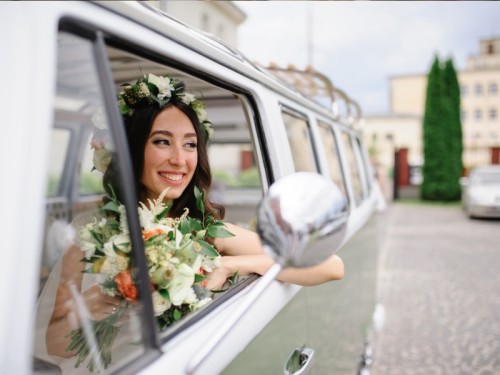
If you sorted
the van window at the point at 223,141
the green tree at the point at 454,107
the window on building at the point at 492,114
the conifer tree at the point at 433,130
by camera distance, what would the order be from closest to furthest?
the van window at the point at 223,141
the conifer tree at the point at 433,130
the green tree at the point at 454,107
the window on building at the point at 492,114

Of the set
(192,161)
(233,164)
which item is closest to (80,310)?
(192,161)

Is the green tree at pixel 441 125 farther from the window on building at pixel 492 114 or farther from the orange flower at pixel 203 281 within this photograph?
the window on building at pixel 492 114

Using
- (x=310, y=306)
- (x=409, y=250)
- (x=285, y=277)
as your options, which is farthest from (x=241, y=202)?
(x=409, y=250)

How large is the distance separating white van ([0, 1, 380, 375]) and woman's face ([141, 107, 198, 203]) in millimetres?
221

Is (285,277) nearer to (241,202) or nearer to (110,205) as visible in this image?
(110,205)

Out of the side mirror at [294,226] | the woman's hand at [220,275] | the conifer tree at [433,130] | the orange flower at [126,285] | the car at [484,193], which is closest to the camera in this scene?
the side mirror at [294,226]

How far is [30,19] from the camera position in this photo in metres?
0.84

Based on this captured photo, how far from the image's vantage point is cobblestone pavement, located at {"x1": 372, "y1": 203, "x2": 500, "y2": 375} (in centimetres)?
432

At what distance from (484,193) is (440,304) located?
32.1 feet

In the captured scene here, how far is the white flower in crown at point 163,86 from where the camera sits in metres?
1.91

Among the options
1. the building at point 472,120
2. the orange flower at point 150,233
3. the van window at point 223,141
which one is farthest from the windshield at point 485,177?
the building at point 472,120

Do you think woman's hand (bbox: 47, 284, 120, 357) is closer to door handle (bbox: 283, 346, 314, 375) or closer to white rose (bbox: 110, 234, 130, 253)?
white rose (bbox: 110, 234, 130, 253)

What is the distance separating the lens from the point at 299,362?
1.75 metres

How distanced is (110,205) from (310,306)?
0.98 meters
